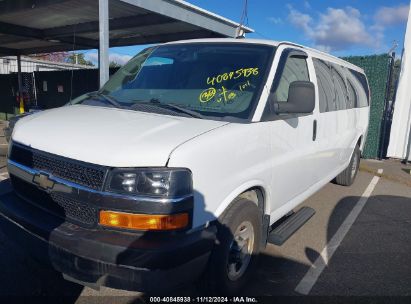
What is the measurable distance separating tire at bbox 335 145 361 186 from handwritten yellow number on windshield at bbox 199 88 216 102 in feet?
→ 13.2

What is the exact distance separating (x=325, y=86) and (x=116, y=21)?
8.00 meters

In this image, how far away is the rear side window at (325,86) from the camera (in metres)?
4.19

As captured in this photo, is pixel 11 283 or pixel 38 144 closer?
pixel 38 144

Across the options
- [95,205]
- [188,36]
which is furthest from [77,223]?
[188,36]

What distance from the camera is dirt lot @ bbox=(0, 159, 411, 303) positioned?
3.11 metres

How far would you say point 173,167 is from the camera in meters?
2.21

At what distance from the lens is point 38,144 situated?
2650 millimetres

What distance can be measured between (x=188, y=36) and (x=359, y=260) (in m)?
9.80

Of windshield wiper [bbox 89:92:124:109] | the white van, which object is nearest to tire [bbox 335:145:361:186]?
the white van

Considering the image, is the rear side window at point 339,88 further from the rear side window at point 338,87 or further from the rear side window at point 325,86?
the rear side window at point 325,86

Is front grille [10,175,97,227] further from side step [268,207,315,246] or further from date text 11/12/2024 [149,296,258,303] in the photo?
side step [268,207,315,246]

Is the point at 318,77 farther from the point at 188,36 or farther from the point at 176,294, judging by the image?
the point at 188,36

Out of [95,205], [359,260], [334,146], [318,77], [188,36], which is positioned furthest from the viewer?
[188,36]

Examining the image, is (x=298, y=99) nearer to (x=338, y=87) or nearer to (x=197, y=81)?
(x=197, y=81)
